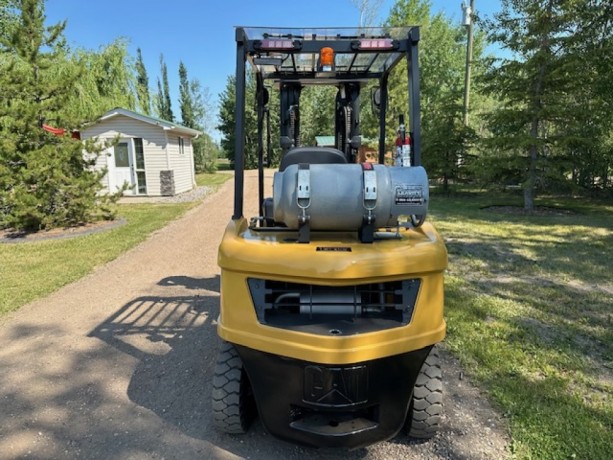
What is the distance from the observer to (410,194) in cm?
237

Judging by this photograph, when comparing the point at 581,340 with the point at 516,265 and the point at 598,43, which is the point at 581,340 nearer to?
the point at 516,265

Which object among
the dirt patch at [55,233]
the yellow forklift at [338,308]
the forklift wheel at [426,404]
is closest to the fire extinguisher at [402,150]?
the yellow forklift at [338,308]

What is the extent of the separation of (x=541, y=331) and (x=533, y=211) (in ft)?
29.8

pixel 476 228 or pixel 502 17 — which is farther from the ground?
pixel 502 17

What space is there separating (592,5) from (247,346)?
42.3 feet

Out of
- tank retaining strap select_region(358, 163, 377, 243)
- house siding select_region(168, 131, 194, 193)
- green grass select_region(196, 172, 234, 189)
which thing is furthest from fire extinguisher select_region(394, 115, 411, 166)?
green grass select_region(196, 172, 234, 189)

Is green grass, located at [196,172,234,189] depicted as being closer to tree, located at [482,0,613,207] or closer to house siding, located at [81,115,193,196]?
house siding, located at [81,115,193,196]

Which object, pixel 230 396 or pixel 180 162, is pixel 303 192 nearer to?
pixel 230 396

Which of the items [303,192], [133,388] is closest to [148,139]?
[133,388]

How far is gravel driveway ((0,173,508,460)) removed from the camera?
8.93 ft

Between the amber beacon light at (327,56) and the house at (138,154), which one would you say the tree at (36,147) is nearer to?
the house at (138,154)

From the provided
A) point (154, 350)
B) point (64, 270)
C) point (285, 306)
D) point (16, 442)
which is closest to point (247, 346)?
point (285, 306)

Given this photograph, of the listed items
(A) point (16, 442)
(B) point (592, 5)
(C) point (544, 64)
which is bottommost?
(A) point (16, 442)

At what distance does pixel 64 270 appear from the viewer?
6.82m
